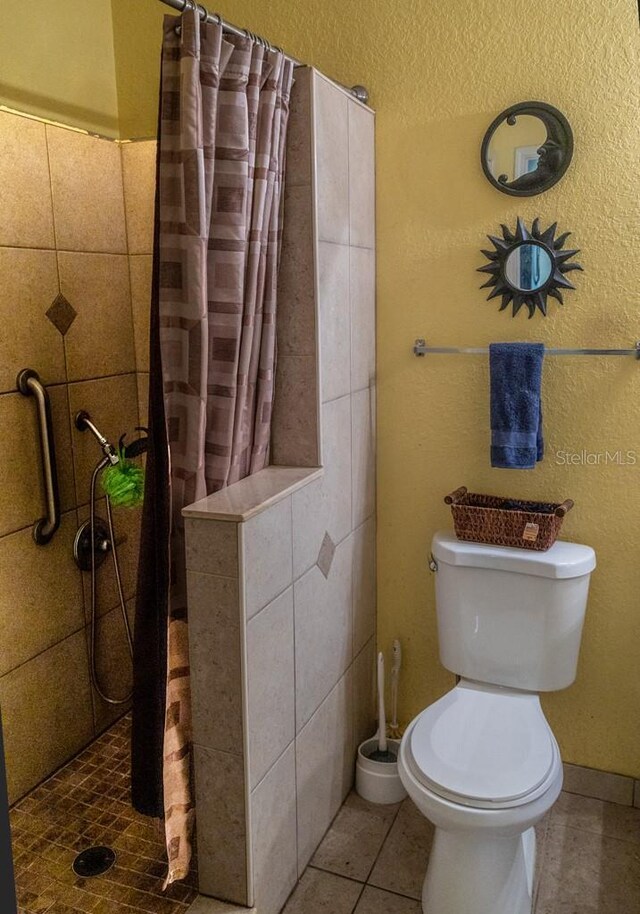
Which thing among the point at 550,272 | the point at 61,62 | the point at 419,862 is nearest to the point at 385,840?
the point at 419,862

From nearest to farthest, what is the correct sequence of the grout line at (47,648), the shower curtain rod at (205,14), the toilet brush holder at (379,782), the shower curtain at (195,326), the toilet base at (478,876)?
the shower curtain rod at (205,14) < the shower curtain at (195,326) < the toilet base at (478,876) < the grout line at (47,648) < the toilet brush holder at (379,782)

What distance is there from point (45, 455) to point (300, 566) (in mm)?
801

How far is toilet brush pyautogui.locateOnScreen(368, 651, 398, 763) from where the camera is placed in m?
2.47

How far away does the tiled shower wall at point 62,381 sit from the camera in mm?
2184

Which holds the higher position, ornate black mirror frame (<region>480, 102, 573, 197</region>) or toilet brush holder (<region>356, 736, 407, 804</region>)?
ornate black mirror frame (<region>480, 102, 573, 197</region>)

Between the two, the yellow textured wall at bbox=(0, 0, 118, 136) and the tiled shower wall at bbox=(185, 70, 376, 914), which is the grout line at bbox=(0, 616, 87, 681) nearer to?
the tiled shower wall at bbox=(185, 70, 376, 914)

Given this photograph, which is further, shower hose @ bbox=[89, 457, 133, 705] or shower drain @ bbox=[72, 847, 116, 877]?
shower hose @ bbox=[89, 457, 133, 705]

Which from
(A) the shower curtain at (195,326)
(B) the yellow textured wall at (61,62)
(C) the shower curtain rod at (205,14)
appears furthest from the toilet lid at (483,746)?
(B) the yellow textured wall at (61,62)

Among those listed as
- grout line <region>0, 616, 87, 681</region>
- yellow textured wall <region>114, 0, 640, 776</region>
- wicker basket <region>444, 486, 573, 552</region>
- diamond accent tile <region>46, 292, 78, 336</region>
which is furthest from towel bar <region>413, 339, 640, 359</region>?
grout line <region>0, 616, 87, 681</region>

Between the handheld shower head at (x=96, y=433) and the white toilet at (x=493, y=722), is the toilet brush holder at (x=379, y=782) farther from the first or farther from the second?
the handheld shower head at (x=96, y=433)

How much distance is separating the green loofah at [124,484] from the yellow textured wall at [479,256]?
0.77 meters

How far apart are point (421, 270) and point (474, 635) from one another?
107 centimetres

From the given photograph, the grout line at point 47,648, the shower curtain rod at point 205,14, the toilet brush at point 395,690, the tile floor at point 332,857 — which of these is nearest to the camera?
the shower curtain rod at point 205,14

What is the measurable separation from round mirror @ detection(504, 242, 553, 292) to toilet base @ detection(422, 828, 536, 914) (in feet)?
4.72
